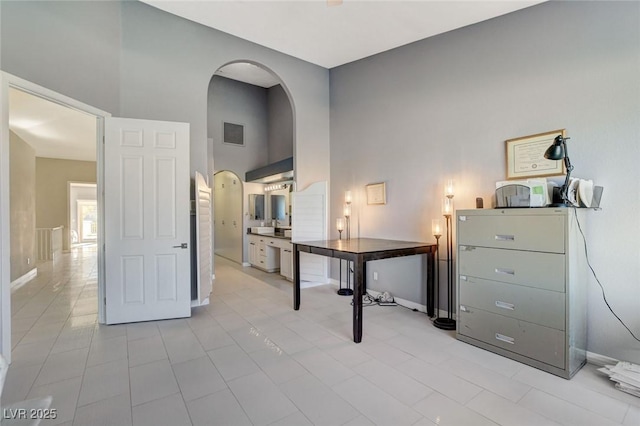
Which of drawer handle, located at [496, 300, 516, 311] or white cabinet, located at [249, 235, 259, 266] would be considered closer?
drawer handle, located at [496, 300, 516, 311]

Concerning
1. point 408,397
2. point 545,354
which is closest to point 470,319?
point 545,354

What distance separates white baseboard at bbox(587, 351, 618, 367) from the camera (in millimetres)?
2518

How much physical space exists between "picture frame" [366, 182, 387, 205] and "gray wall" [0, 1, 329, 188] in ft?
4.39

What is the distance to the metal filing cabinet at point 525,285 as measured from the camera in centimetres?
236

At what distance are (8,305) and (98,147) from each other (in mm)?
1811

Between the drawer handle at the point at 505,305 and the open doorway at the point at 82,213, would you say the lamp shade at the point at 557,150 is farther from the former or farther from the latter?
the open doorway at the point at 82,213

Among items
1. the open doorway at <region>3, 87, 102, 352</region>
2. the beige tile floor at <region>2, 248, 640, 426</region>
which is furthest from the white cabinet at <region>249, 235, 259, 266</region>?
the beige tile floor at <region>2, 248, 640, 426</region>

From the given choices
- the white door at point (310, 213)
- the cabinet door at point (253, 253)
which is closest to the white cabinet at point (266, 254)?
the cabinet door at point (253, 253)

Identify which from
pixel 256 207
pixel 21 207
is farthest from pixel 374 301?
pixel 21 207

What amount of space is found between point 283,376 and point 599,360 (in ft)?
8.94

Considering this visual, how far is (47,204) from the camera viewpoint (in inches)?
379

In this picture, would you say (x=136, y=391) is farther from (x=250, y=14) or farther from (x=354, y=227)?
(x=250, y=14)

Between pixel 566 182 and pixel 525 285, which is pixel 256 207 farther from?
pixel 566 182

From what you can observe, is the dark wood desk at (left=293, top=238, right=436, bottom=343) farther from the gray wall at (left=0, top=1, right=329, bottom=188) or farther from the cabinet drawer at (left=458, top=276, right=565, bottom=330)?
the gray wall at (left=0, top=1, right=329, bottom=188)
